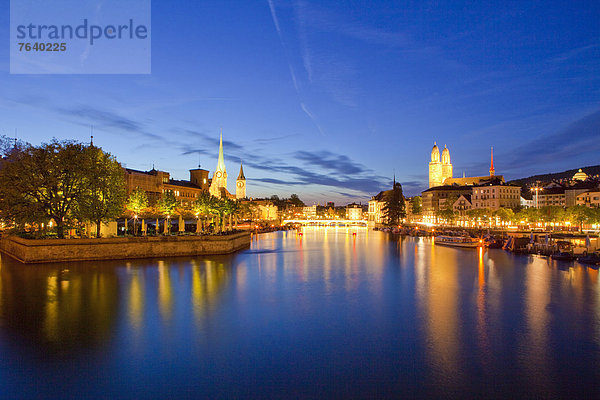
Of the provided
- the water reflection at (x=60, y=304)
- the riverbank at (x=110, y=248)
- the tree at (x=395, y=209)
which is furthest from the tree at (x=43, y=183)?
the tree at (x=395, y=209)

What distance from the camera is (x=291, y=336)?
20.7 m

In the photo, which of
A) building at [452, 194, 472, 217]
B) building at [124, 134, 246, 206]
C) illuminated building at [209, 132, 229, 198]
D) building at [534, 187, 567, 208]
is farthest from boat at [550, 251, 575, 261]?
illuminated building at [209, 132, 229, 198]

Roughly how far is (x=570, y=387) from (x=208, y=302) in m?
21.2

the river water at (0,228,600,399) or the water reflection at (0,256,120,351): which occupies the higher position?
the water reflection at (0,256,120,351)

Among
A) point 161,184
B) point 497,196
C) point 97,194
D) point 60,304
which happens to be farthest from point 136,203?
point 497,196

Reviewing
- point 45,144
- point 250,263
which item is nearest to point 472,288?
point 250,263

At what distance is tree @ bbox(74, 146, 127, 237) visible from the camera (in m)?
44.3

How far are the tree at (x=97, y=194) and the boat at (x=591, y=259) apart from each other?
195 feet

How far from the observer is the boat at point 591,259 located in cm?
4816

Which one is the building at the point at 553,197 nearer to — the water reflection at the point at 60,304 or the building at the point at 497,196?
the building at the point at 497,196

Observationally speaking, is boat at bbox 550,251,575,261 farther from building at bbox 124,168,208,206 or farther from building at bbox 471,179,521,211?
building at bbox 124,168,208,206

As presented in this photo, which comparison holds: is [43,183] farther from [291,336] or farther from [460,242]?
[460,242]

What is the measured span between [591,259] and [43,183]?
65.3 meters

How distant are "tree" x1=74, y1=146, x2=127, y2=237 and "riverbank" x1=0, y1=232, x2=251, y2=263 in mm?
3056
